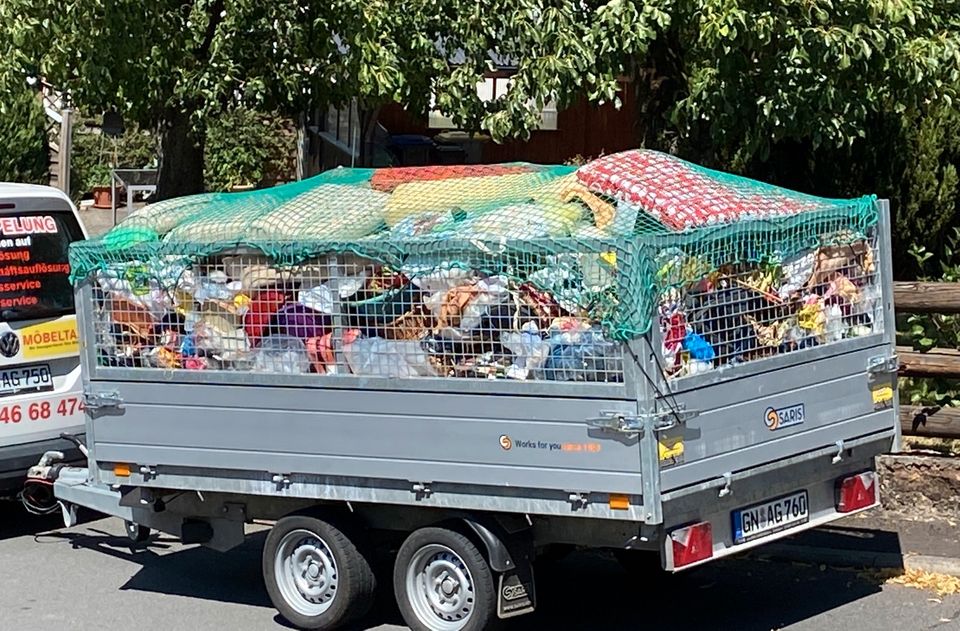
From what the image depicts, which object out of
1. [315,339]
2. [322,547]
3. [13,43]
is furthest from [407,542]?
[13,43]

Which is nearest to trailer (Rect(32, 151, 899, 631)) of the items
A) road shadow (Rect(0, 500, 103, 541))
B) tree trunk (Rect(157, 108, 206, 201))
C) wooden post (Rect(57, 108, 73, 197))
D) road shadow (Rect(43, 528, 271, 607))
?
road shadow (Rect(43, 528, 271, 607))

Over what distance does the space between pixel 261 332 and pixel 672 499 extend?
204 cm

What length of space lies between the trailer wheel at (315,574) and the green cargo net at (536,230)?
4.11 feet

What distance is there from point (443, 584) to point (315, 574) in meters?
0.73

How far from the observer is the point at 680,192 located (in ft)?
21.4

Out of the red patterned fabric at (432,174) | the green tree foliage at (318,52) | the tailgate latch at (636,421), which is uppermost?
the green tree foliage at (318,52)

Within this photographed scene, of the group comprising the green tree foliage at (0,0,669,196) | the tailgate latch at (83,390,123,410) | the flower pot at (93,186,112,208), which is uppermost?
the green tree foliage at (0,0,669,196)

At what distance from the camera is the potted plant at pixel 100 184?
73.5 ft

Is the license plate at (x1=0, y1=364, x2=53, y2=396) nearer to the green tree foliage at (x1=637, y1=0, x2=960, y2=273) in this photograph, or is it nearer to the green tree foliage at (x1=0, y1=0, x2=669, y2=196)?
the green tree foliage at (x1=0, y1=0, x2=669, y2=196)

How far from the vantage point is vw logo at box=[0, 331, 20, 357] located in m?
8.64

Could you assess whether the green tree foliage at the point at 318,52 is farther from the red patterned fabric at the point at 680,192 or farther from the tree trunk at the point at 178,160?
the red patterned fabric at the point at 680,192

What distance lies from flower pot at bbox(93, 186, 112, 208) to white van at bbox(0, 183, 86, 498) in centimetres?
1362

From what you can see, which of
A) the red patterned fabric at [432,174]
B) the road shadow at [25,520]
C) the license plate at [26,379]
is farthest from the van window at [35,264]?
the red patterned fabric at [432,174]

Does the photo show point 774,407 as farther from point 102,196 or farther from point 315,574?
point 102,196
